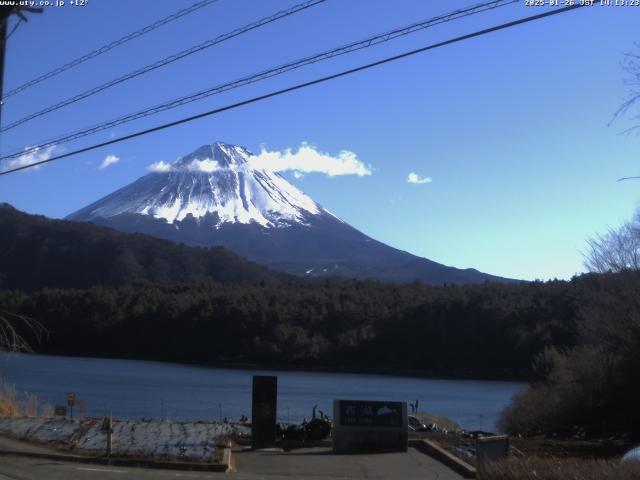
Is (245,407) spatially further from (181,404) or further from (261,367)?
(261,367)

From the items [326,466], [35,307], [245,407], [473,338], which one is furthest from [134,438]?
[35,307]

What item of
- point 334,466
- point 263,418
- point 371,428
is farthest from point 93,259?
point 334,466

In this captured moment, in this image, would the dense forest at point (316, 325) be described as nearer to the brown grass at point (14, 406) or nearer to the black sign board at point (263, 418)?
the brown grass at point (14, 406)

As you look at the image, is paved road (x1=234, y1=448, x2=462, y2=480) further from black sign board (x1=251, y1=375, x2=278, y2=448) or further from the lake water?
the lake water

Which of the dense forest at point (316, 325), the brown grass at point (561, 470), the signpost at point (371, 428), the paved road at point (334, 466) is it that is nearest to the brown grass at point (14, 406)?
the paved road at point (334, 466)

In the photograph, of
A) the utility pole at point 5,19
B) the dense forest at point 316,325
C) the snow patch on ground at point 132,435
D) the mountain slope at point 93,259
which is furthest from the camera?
the mountain slope at point 93,259

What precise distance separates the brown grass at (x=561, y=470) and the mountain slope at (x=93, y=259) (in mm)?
122089

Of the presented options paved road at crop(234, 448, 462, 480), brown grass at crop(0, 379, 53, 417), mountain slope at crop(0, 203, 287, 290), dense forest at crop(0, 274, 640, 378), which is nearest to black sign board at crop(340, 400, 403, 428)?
paved road at crop(234, 448, 462, 480)

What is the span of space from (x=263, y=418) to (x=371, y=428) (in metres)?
2.18

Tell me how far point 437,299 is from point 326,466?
7611 cm

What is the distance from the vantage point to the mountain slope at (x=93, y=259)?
13425 centimetres

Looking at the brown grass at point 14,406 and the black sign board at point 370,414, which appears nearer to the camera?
the black sign board at point 370,414

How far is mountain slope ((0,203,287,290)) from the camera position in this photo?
13425 centimetres

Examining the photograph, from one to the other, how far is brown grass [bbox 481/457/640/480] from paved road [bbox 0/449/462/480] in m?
4.67
